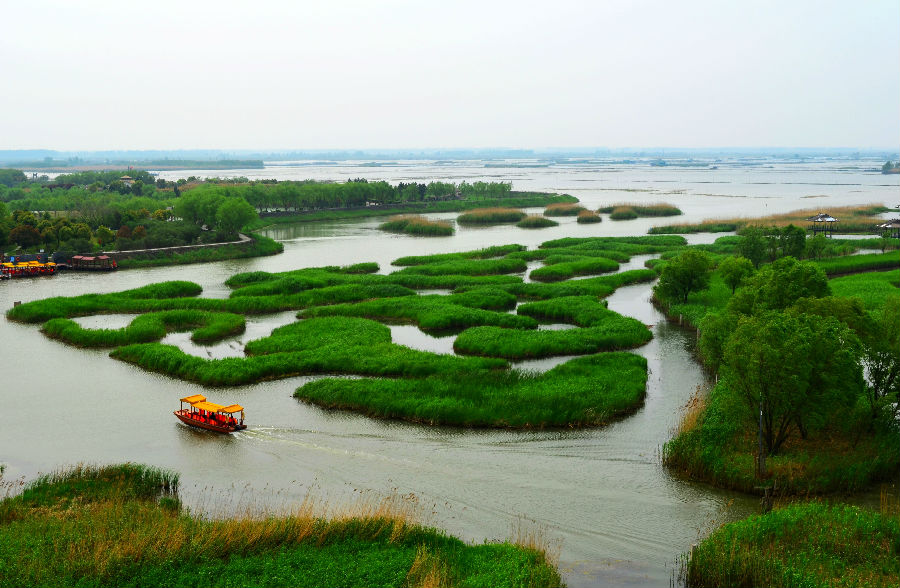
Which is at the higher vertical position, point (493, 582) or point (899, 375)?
point (899, 375)

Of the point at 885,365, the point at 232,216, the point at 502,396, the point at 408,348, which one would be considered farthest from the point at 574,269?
the point at 232,216

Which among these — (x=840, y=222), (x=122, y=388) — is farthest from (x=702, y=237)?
(x=122, y=388)

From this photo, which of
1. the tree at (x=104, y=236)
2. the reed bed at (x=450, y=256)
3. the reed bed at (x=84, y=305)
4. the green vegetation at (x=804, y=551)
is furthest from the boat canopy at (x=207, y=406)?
the tree at (x=104, y=236)

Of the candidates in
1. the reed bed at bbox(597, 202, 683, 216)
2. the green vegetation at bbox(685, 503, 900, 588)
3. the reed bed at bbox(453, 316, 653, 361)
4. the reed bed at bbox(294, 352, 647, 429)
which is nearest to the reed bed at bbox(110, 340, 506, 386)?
the reed bed at bbox(294, 352, 647, 429)

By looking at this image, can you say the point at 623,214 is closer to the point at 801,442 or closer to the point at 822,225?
the point at 822,225

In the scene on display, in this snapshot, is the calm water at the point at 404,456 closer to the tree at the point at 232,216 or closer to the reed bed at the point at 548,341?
the reed bed at the point at 548,341

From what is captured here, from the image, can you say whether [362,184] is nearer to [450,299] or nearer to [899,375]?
[450,299]
